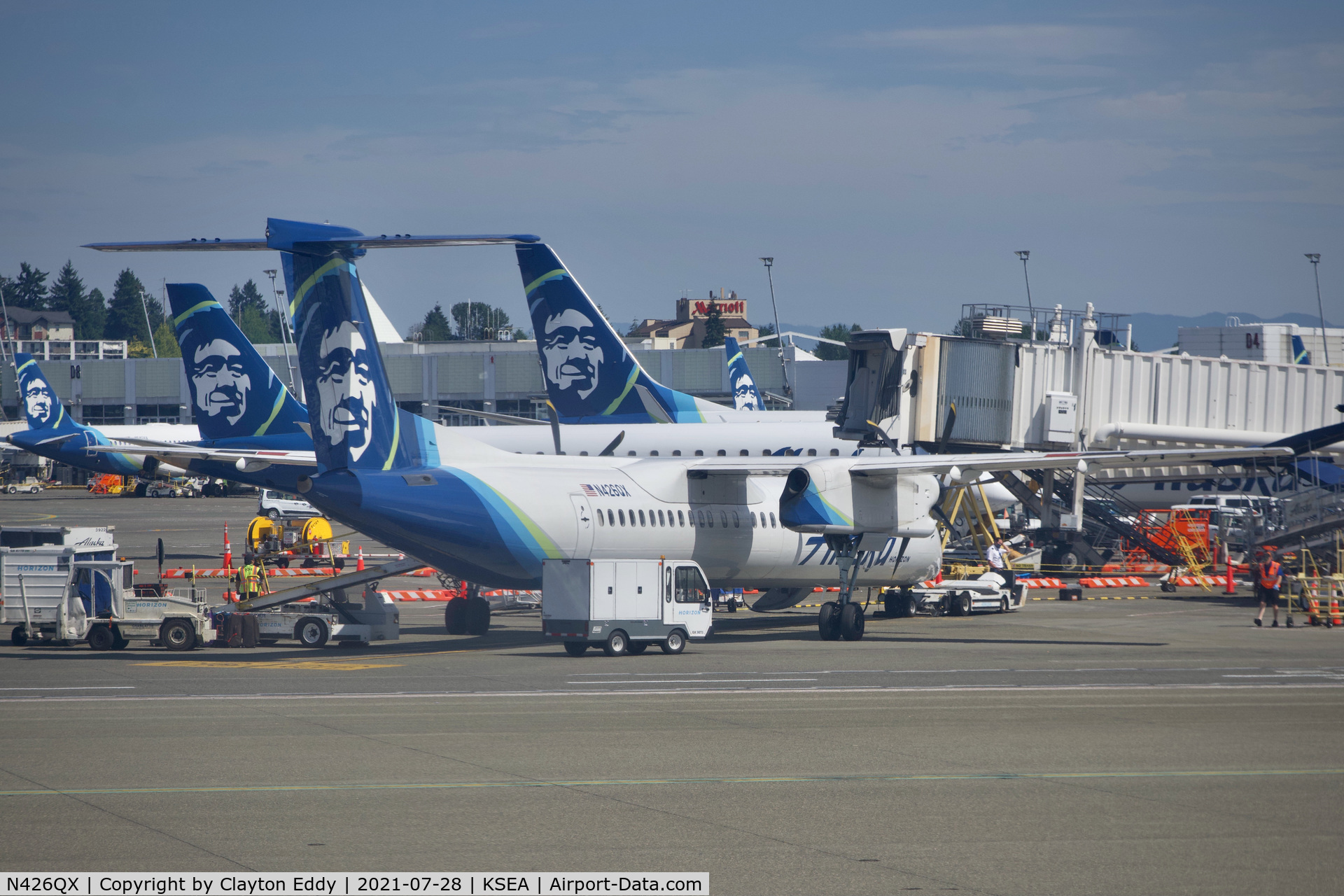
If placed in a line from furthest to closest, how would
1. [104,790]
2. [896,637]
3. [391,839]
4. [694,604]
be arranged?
[896,637], [694,604], [104,790], [391,839]

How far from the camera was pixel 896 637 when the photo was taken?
2958 cm

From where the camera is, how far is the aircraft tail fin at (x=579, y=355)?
128ft

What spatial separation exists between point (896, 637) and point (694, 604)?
227 inches

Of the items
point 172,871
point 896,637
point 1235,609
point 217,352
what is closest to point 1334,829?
point 172,871

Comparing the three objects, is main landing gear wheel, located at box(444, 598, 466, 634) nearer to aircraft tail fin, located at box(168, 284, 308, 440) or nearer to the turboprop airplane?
aircraft tail fin, located at box(168, 284, 308, 440)

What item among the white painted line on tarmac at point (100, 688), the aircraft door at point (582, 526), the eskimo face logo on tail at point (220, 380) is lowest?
→ the white painted line on tarmac at point (100, 688)

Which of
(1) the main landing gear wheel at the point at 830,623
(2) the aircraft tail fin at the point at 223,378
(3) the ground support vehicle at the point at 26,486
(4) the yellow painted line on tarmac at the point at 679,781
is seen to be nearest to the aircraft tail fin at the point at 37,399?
(2) the aircraft tail fin at the point at 223,378

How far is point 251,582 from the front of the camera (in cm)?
3441

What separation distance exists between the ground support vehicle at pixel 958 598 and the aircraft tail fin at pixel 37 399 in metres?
47.0

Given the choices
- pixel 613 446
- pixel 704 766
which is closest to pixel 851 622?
pixel 613 446

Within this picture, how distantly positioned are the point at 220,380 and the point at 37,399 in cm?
3164

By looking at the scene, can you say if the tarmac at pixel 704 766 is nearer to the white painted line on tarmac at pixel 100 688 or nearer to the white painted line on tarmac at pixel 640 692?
the white painted line on tarmac at pixel 640 692

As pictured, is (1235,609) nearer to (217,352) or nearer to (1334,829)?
(1334,829)

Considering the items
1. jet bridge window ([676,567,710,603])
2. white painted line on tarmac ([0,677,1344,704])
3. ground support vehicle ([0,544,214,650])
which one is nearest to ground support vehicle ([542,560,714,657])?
jet bridge window ([676,567,710,603])
